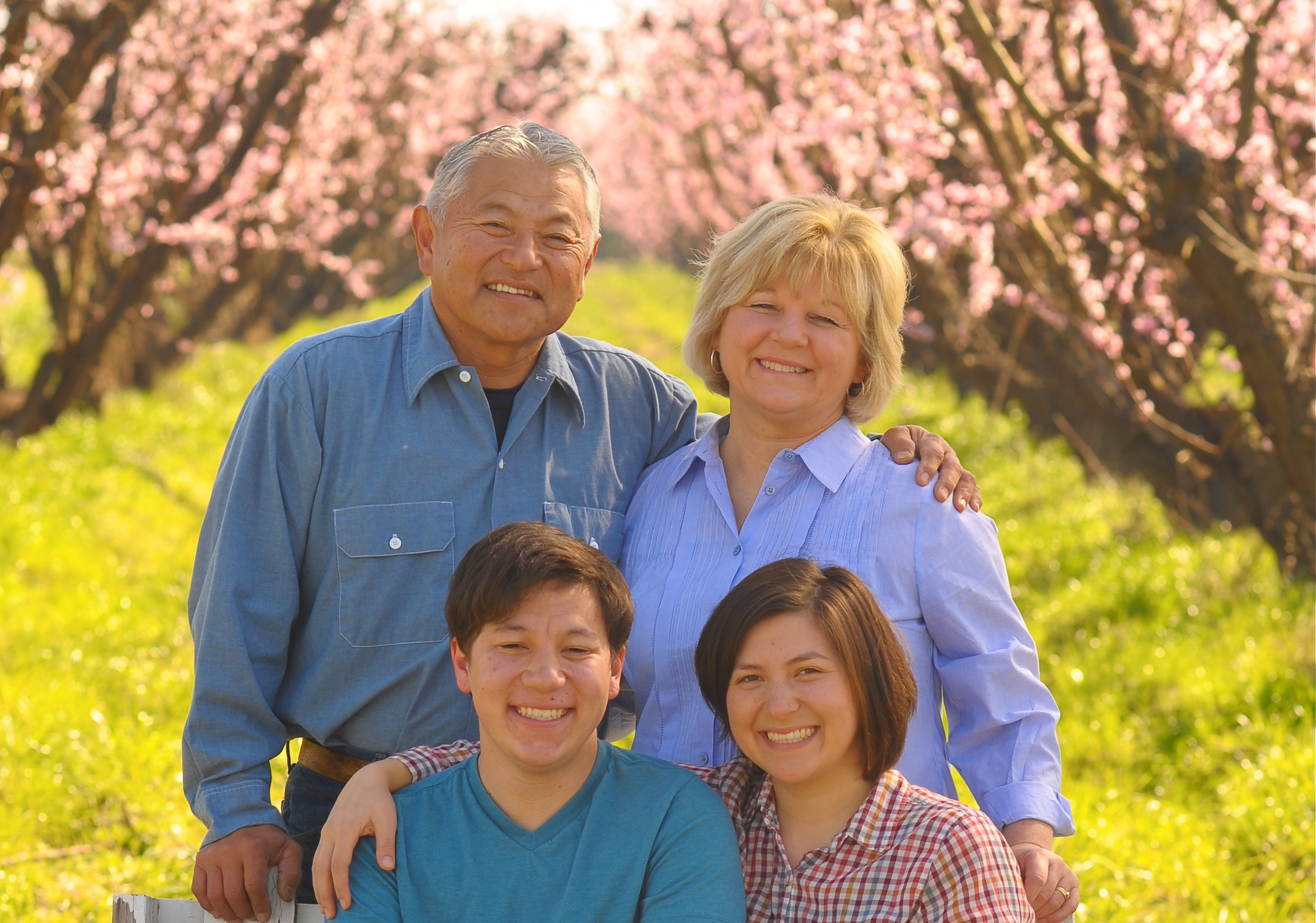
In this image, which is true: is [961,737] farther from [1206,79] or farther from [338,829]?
[1206,79]

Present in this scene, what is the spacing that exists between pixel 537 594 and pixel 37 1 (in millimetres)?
4730

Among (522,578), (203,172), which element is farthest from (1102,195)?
(203,172)

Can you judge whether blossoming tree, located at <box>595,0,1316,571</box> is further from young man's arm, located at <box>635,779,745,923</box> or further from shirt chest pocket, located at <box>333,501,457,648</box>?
young man's arm, located at <box>635,779,745,923</box>

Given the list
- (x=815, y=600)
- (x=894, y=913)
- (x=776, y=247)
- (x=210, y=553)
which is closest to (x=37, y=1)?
(x=210, y=553)

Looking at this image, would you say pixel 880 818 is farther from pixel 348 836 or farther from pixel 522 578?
pixel 348 836

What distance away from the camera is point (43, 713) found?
466 cm

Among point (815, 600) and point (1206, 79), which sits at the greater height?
point (1206, 79)

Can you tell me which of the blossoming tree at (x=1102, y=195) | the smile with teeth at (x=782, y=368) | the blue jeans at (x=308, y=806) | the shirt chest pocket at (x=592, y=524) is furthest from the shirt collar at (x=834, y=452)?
the blossoming tree at (x=1102, y=195)

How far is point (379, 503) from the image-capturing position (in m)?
2.44

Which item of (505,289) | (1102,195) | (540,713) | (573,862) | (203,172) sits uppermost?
(203,172)

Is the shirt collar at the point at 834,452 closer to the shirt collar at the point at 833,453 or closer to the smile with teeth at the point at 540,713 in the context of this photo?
the shirt collar at the point at 833,453

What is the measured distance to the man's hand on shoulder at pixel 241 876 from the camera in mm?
2262

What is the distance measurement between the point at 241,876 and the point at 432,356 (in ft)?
3.34

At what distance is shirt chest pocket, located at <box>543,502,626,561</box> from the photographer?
2.53 metres
